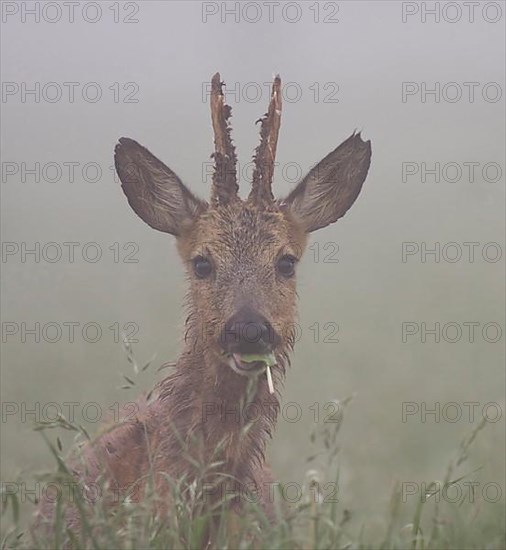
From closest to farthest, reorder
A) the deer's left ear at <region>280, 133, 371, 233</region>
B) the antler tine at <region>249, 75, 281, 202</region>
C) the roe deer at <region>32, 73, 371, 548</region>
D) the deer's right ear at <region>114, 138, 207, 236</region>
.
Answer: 1. the roe deer at <region>32, 73, 371, 548</region>
2. the antler tine at <region>249, 75, 281, 202</region>
3. the deer's right ear at <region>114, 138, 207, 236</region>
4. the deer's left ear at <region>280, 133, 371, 233</region>

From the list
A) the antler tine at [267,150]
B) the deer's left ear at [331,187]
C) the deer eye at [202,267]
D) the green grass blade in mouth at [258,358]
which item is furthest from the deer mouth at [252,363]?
the deer's left ear at [331,187]

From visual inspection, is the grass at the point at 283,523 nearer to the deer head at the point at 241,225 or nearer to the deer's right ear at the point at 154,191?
the deer head at the point at 241,225

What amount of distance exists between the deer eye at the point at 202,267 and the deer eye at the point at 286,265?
27cm

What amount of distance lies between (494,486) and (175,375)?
128cm

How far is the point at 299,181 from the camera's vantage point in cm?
494

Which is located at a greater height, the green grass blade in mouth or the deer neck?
the green grass blade in mouth

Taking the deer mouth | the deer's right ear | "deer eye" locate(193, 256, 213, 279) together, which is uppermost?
the deer's right ear

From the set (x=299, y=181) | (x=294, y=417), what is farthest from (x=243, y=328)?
(x=294, y=417)

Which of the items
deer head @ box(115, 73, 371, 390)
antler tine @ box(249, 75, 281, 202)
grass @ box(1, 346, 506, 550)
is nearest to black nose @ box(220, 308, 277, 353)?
deer head @ box(115, 73, 371, 390)

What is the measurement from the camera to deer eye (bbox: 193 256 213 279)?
182 inches

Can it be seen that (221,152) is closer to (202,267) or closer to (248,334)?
(202,267)

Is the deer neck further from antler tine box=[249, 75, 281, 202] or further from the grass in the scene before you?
the grass

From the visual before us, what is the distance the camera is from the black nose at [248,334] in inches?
163

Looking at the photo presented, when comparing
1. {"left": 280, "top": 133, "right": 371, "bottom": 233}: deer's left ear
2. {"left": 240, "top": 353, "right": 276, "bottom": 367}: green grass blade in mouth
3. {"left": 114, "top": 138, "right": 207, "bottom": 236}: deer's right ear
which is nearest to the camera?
{"left": 240, "top": 353, "right": 276, "bottom": 367}: green grass blade in mouth
